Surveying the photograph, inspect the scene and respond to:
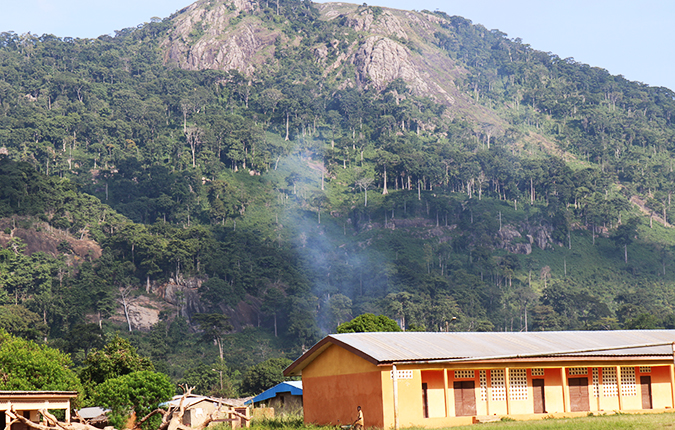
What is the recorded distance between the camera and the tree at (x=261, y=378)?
76562mm

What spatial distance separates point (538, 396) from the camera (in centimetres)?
3366

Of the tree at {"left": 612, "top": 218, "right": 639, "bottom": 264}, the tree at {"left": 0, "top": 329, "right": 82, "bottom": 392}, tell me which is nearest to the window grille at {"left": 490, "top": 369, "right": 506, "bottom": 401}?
the tree at {"left": 0, "top": 329, "right": 82, "bottom": 392}

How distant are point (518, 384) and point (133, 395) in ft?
63.3

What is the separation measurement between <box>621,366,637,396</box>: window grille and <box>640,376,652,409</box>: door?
508 millimetres

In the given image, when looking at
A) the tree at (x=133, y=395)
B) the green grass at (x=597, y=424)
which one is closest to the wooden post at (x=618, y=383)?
the green grass at (x=597, y=424)

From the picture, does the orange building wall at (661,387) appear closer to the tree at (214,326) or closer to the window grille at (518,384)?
the window grille at (518,384)

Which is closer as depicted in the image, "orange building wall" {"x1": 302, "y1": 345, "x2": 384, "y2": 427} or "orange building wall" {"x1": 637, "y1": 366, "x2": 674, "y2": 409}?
"orange building wall" {"x1": 302, "y1": 345, "x2": 384, "y2": 427}

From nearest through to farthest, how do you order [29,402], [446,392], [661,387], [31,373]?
1. [446,392]
2. [29,402]
3. [661,387]
4. [31,373]

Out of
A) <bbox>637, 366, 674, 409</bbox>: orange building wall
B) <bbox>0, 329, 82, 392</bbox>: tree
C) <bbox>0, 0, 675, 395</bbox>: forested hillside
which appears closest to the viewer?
<bbox>637, 366, 674, 409</bbox>: orange building wall

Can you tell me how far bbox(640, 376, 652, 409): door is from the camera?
35416 millimetres

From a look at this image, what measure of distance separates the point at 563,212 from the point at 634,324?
52.0 meters

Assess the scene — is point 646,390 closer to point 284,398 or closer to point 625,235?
point 284,398

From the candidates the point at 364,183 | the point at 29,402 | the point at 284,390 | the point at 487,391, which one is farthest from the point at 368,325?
the point at 364,183

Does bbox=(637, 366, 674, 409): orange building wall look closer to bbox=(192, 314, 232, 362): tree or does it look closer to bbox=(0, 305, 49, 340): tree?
bbox=(192, 314, 232, 362): tree
